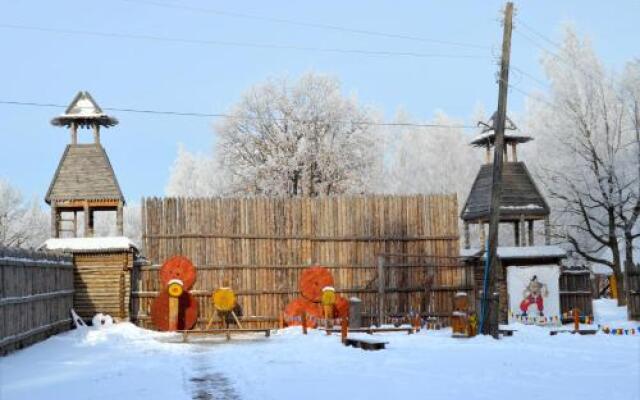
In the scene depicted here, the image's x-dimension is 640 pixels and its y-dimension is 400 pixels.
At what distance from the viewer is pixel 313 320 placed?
2475 cm

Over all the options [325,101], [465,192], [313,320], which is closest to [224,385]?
[313,320]

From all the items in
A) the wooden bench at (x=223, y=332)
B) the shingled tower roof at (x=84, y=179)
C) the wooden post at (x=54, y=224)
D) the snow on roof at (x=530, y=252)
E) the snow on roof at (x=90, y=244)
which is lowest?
the wooden bench at (x=223, y=332)

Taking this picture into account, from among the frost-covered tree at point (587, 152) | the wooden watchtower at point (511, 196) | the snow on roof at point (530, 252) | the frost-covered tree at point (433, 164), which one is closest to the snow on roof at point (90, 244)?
the snow on roof at point (530, 252)

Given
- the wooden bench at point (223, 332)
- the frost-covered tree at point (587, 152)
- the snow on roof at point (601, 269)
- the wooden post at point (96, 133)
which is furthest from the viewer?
the snow on roof at point (601, 269)

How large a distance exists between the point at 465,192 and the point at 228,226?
103 feet

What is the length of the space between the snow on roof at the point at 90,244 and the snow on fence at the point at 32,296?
35.7 inches

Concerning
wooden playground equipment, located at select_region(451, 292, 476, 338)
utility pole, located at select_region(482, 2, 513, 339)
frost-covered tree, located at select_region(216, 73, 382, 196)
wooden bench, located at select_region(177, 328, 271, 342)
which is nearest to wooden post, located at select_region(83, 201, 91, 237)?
wooden bench, located at select_region(177, 328, 271, 342)

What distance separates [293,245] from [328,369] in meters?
12.6

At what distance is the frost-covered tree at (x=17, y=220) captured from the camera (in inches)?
2344

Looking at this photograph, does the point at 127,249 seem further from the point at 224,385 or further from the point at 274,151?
the point at 274,151

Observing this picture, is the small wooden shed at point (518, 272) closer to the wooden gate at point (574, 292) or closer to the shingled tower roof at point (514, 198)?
the wooden gate at point (574, 292)

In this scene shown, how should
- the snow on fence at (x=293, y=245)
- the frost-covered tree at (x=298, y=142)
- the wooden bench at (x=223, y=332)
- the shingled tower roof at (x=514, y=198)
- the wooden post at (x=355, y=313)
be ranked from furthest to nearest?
1. the frost-covered tree at (x=298, y=142)
2. the shingled tower roof at (x=514, y=198)
3. the snow on fence at (x=293, y=245)
4. the wooden post at (x=355, y=313)
5. the wooden bench at (x=223, y=332)

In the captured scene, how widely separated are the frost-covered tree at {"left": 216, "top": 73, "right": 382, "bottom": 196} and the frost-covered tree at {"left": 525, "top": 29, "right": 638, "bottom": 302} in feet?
42.4

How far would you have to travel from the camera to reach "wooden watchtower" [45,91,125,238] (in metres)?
26.5
